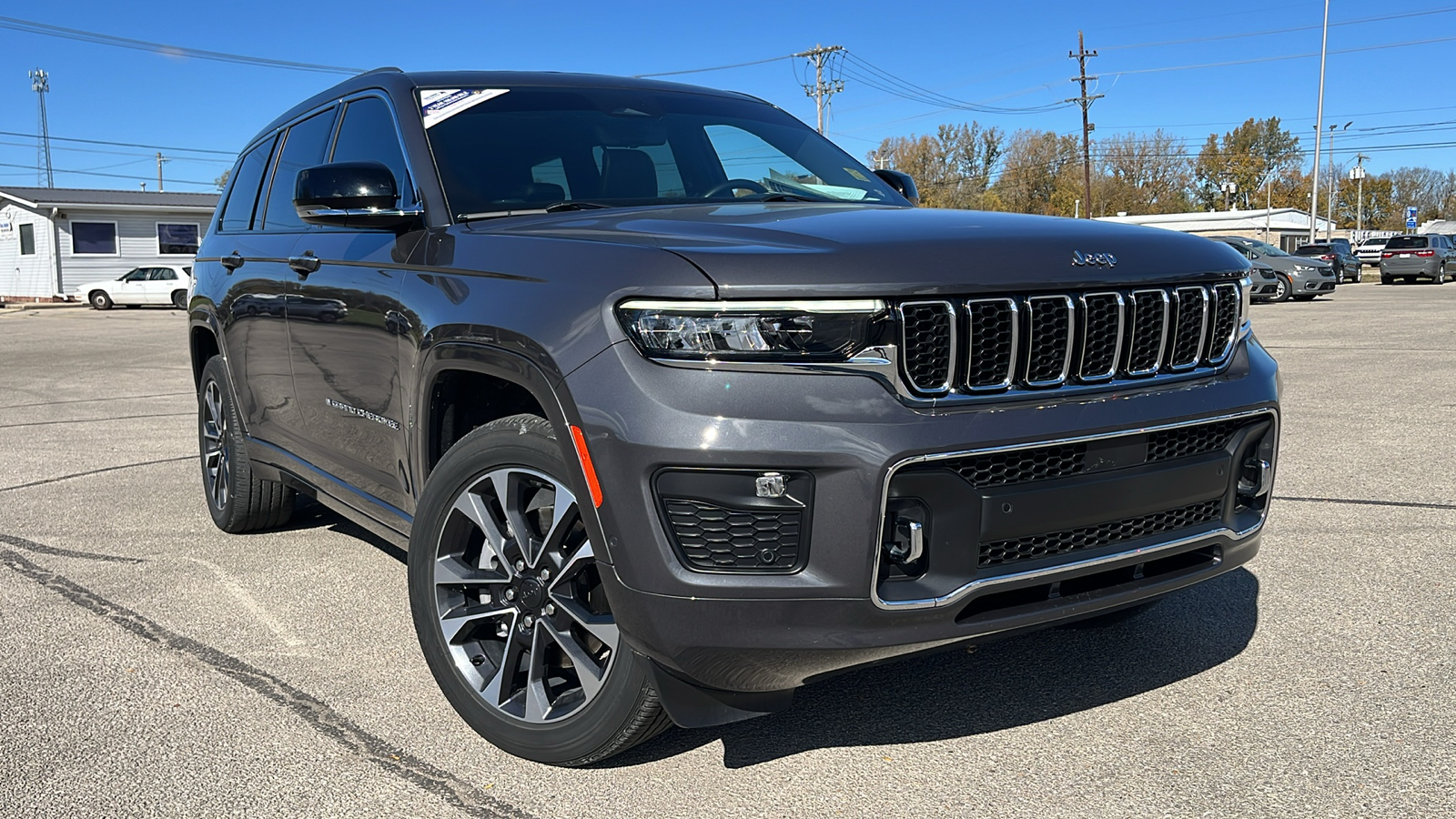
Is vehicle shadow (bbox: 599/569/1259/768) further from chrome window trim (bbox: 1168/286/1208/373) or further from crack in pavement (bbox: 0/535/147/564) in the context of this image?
crack in pavement (bbox: 0/535/147/564)

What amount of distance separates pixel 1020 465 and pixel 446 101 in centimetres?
233

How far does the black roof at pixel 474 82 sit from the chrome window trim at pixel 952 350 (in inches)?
85.1

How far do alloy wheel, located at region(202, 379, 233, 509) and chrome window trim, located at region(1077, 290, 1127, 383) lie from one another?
13.2 feet

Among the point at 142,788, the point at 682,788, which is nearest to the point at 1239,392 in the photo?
the point at 682,788

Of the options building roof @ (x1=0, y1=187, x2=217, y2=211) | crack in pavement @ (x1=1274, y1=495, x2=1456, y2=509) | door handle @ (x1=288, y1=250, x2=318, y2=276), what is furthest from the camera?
building roof @ (x1=0, y1=187, x2=217, y2=211)

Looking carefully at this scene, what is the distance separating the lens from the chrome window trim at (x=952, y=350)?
248 cm

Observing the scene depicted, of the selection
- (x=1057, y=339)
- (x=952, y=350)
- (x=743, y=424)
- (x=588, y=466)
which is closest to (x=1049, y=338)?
(x=1057, y=339)

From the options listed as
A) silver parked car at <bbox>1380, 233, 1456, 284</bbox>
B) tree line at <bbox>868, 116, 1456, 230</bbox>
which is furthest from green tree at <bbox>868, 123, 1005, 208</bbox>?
silver parked car at <bbox>1380, 233, 1456, 284</bbox>

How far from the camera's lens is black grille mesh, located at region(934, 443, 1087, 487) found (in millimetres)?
2525

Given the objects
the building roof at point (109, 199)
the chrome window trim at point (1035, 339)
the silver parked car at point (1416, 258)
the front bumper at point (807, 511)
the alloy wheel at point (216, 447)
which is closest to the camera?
the front bumper at point (807, 511)

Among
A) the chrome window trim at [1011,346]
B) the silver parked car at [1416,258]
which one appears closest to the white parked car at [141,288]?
the silver parked car at [1416,258]

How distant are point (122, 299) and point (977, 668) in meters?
40.5

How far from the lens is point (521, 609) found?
302 centimetres

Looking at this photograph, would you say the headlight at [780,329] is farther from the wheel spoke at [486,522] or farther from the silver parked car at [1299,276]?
the silver parked car at [1299,276]
